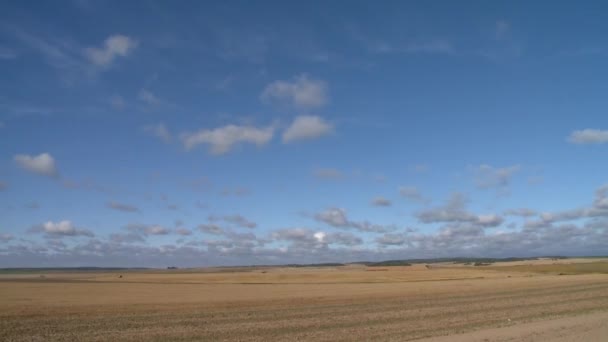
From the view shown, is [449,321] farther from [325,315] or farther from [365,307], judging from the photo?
[365,307]

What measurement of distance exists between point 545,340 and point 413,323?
7487 millimetres

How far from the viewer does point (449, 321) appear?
27719mm

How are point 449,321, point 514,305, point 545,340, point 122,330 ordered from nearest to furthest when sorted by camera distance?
point 545,340 < point 122,330 < point 449,321 < point 514,305

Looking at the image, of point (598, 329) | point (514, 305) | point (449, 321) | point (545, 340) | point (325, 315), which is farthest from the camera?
point (514, 305)

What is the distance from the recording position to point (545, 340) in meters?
20.8

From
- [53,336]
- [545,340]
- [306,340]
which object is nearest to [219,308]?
[53,336]

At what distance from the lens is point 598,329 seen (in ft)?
78.2

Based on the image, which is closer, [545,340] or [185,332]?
[545,340]

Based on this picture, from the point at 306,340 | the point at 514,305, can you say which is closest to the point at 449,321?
the point at 306,340

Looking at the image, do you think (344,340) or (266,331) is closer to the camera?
A: (344,340)

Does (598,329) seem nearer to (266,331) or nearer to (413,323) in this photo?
(413,323)

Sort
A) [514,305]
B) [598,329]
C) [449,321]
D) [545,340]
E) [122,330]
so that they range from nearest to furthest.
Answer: [545,340]
[598,329]
[122,330]
[449,321]
[514,305]

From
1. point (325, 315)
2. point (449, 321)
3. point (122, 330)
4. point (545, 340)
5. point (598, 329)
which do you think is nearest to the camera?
point (545, 340)

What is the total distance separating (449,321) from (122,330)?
16.7m
